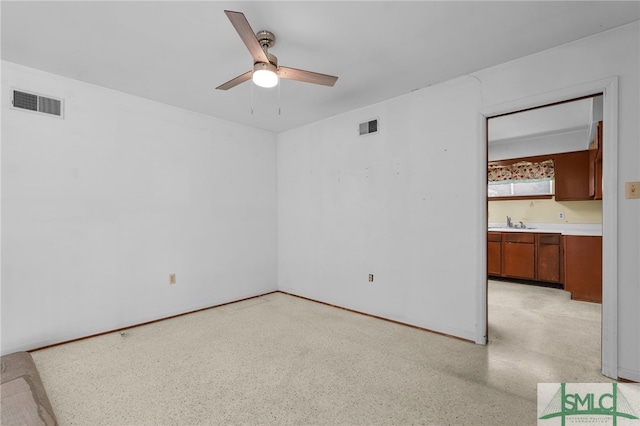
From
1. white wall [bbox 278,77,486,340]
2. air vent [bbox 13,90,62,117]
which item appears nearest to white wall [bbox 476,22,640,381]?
white wall [bbox 278,77,486,340]

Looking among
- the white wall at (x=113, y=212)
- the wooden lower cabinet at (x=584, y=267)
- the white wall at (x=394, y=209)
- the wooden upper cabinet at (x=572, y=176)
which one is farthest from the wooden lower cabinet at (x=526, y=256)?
the white wall at (x=113, y=212)

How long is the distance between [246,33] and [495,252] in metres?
5.27

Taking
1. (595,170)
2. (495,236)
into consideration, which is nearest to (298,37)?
(595,170)

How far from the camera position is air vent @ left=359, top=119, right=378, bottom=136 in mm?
3525

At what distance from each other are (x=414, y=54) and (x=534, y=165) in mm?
4264

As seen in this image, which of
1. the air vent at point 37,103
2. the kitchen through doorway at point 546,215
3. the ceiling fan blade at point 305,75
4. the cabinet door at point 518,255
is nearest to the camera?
the ceiling fan blade at point 305,75

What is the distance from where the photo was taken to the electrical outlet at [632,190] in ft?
6.73

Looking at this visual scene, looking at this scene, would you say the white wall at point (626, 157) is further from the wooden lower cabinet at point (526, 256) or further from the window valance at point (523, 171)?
the window valance at point (523, 171)

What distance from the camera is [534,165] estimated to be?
5.36 meters

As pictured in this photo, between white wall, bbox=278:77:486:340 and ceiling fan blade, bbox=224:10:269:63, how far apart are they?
185 cm

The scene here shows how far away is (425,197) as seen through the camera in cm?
309

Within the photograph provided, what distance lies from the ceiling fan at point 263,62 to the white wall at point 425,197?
1.38 m

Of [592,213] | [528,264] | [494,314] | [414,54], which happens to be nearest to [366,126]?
[414,54]

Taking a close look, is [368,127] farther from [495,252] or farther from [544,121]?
[495,252]
